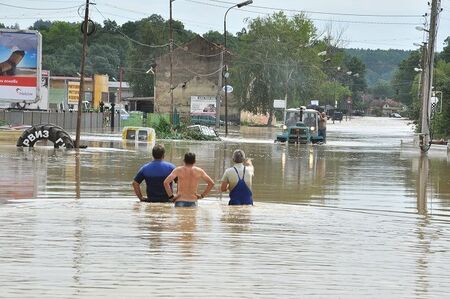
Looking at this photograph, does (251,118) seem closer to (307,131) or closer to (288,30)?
(288,30)

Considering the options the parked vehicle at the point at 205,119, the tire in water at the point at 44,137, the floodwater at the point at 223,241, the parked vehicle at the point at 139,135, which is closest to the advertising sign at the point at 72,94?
the parked vehicle at the point at 205,119

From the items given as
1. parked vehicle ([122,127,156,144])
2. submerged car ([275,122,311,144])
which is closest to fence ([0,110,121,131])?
parked vehicle ([122,127,156,144])

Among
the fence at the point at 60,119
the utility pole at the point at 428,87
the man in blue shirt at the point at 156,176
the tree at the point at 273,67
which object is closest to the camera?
the man in blue shirt at the point at 156,176

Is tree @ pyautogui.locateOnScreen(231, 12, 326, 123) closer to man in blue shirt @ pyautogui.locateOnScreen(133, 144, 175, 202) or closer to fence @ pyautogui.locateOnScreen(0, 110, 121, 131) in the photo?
fence @ pyautogui.locateOnScreen(0, 110, 121, 131)

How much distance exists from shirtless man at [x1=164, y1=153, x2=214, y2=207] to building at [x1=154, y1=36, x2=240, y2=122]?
308 feet

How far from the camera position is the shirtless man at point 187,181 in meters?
16.9

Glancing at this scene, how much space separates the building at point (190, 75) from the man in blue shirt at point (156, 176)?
306 ft

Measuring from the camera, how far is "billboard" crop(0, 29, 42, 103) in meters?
53.6

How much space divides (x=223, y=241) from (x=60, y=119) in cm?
6080

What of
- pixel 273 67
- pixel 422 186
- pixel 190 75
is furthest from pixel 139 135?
pixel 190 75

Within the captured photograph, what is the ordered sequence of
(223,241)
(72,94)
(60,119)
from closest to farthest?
1. (223,241)
2. (60,119)
3. (72,94)

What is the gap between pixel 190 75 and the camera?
11425cm

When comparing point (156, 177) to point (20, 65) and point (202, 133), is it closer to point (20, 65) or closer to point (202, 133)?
point (20, 65)

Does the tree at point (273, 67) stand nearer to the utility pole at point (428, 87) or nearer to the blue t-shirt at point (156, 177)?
the utility pole at point (428, 87)
